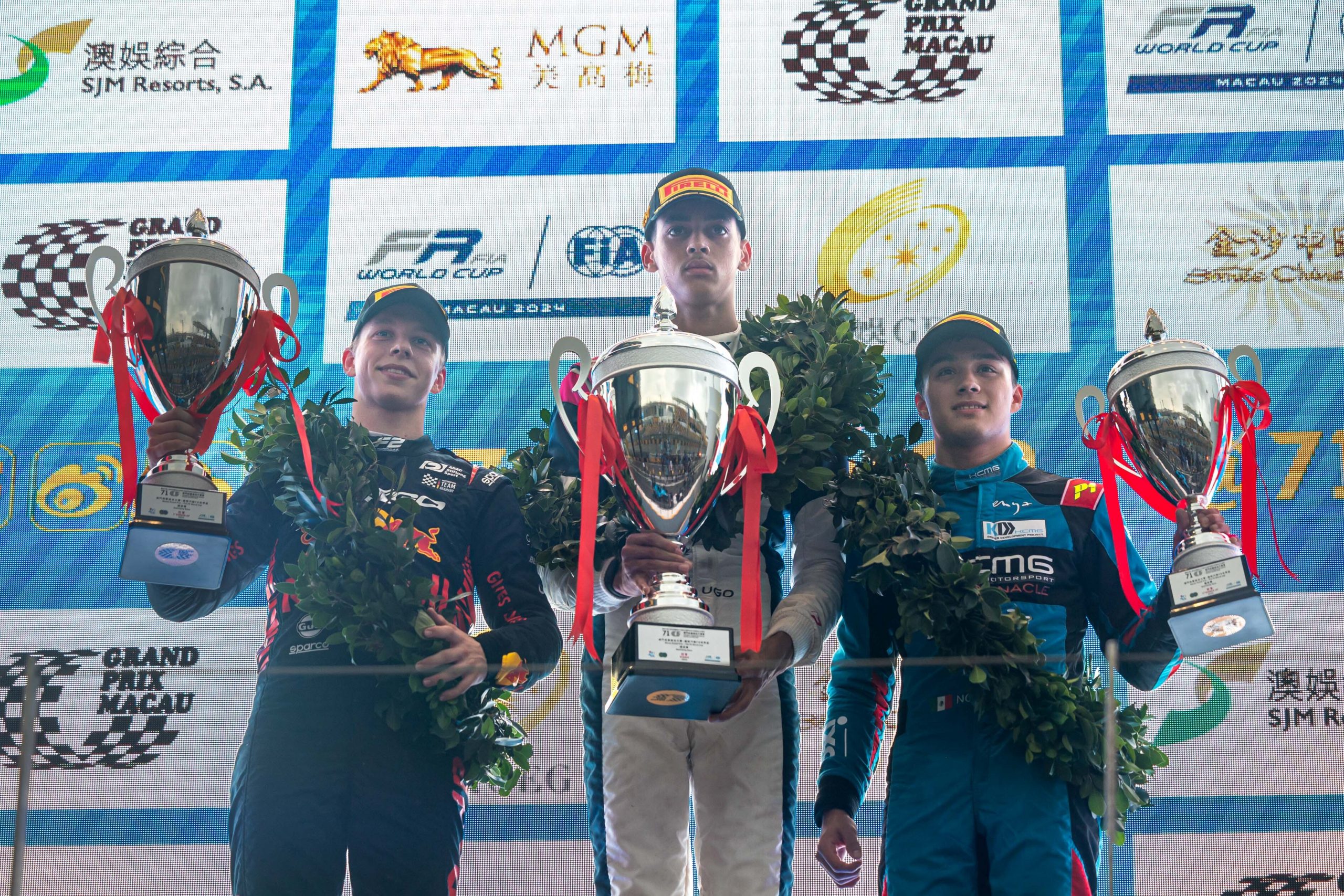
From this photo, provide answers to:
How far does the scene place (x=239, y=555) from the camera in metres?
2.07

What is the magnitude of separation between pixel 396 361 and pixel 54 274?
160cm

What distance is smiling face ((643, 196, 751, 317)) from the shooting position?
2322mm

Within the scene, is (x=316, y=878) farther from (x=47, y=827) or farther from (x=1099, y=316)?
(x=1099, y=316)

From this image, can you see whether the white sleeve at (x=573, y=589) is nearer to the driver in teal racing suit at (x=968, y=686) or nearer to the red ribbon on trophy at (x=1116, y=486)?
the driver in teal racing suit at (x=968, y=686)

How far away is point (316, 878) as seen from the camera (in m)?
1.73

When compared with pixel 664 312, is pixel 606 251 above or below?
above

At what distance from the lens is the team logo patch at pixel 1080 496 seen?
2.13 meters

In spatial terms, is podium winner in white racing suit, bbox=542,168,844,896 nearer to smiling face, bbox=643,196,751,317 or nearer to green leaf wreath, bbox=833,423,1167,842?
green leaf wreath, bbox=833,423,1167,842

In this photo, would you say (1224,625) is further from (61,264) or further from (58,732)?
(61,264)

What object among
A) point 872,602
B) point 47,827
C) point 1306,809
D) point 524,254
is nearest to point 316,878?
point 47,827

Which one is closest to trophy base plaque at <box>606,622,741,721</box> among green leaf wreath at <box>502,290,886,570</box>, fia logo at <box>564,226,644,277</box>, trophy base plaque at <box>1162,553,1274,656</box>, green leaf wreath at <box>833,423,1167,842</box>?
green leaf wreath at <box>833,423,1167,842</box>

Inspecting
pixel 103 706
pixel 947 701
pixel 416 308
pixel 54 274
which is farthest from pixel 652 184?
pixel 103 706

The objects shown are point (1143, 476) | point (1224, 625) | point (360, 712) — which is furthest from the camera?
point (1143, 476)

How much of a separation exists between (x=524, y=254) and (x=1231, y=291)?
180 centimetres
